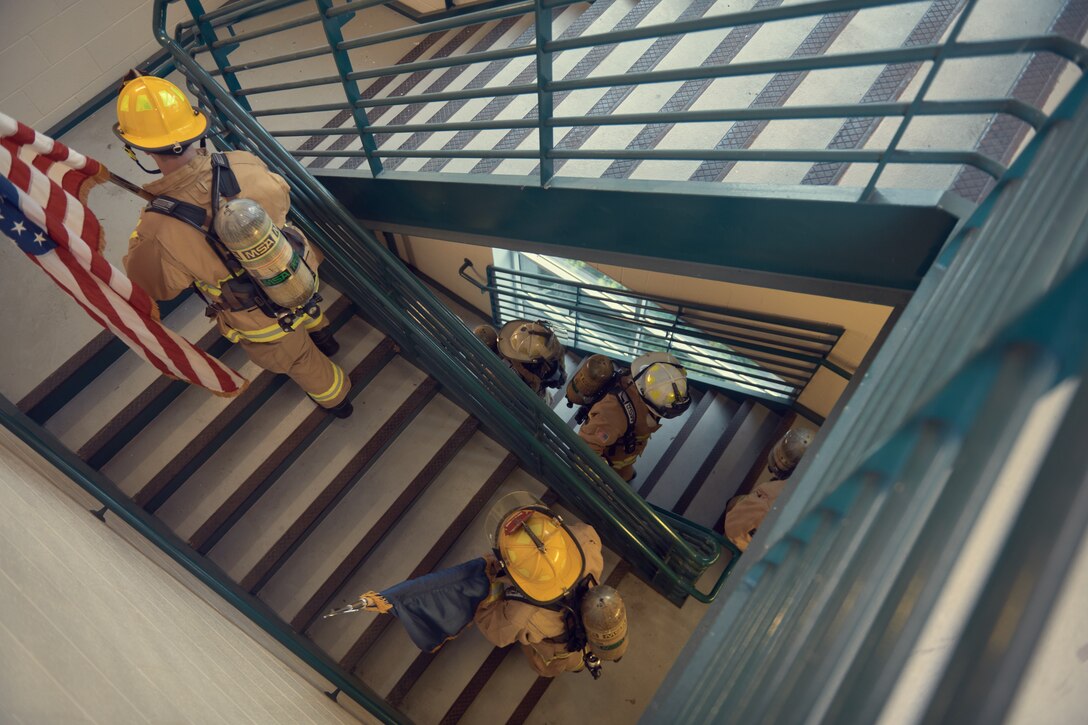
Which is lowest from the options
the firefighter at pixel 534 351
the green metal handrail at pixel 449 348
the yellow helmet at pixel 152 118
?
the yellow helmet at pixel 152 118

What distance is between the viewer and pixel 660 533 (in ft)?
12.3

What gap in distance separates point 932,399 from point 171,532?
164 inches

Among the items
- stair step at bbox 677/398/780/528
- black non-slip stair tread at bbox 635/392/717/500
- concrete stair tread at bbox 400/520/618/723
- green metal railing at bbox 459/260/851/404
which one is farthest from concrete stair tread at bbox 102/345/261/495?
stair step at bbox 677/398/780/528

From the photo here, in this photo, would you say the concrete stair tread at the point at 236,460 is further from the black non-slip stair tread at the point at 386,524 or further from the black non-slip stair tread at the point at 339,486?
the black non-slip stair tread at the point at 386,524

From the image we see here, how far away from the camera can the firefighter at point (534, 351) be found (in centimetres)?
505

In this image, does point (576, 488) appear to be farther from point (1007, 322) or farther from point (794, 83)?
point (1007, 322)

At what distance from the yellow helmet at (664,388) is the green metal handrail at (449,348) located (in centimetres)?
90

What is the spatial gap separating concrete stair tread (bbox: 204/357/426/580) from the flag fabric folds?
41.3 inches

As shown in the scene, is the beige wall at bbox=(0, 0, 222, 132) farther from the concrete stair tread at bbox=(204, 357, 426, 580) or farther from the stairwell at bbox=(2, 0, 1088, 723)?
the concrete stair tread at bbox=(204, 357, 426, 580)

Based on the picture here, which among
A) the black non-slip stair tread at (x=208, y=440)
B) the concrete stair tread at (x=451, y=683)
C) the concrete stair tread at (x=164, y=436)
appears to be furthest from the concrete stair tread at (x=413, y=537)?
the concrete stair tread at (x=164, y=436)

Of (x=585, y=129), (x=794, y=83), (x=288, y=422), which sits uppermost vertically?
(x=794, y=83)

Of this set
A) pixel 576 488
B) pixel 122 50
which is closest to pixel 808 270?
pixel 576 488

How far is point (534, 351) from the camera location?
16.5 ft

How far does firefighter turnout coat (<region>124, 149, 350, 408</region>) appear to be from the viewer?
317 centimetres
